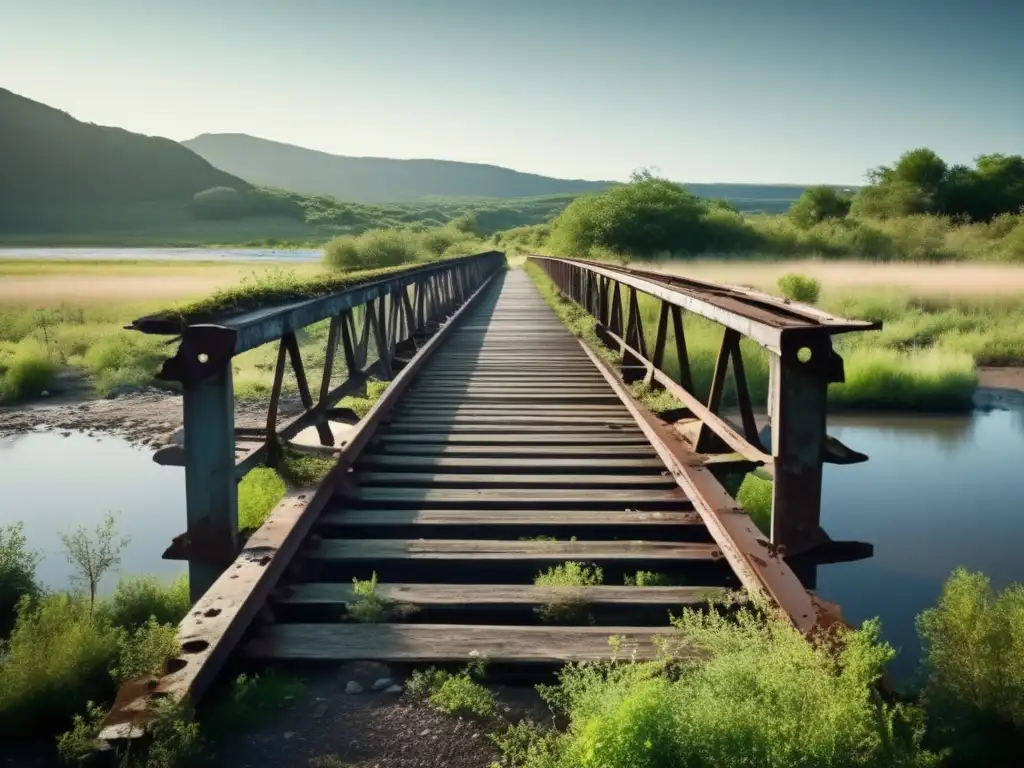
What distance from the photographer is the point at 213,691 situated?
2686 mm

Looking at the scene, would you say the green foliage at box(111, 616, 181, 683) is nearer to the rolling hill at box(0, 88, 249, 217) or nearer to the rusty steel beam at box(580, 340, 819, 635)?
the rusty steel beam at box(580, 340, 819, 635)

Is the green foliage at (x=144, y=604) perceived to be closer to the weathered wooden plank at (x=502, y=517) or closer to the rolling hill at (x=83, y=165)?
the weathered wooden plank at (x=502, y=517)

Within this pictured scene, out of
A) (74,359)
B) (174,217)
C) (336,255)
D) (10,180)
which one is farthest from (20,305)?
(174,217)

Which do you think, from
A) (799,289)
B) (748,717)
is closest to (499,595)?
(748,717)

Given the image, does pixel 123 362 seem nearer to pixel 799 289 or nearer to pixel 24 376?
pixel 24 376

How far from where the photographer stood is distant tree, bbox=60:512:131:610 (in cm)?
553

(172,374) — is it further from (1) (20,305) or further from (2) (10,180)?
(2) (10,180)

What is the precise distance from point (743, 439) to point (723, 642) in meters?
2.05

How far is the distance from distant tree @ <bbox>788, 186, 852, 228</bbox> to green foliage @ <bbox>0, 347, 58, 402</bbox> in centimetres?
5936

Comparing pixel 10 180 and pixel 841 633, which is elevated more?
pixel 10 180

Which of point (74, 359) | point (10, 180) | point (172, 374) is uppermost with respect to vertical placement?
point (10, 180)

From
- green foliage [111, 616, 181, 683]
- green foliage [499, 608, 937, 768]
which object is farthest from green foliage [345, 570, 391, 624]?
green foliage [499, 608, 937, 768]

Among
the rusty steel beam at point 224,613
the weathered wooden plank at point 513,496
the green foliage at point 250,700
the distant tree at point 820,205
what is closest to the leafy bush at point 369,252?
the distant tree at point 820,205

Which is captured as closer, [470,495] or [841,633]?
[841,633]
